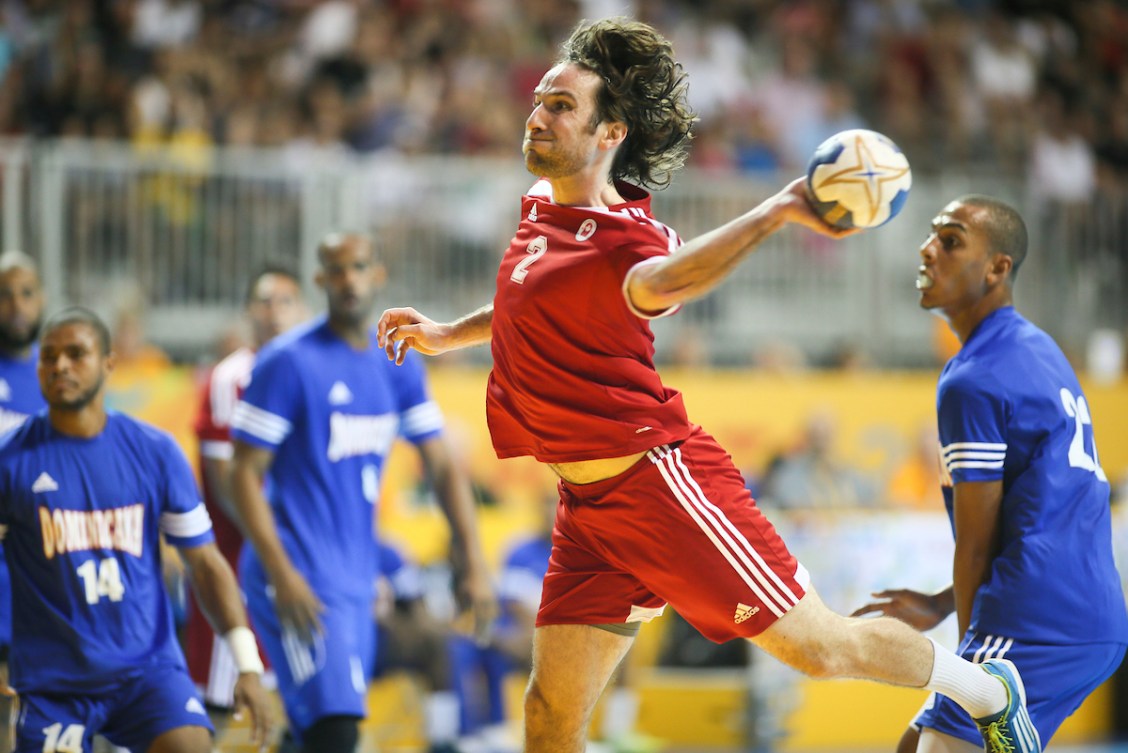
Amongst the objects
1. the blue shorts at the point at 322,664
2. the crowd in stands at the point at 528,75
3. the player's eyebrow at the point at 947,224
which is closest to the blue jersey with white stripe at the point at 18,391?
the blue shorts at the point at 322,664

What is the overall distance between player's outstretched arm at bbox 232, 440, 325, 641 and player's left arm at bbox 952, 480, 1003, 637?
8.96 feet

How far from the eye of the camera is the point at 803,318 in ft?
43.3

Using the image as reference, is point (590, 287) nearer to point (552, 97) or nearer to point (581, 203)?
point (581, 203)

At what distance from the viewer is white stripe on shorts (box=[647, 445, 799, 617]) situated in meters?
4.46

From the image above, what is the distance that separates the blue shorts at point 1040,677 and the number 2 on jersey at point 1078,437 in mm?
584

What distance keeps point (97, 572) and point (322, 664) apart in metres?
1.14

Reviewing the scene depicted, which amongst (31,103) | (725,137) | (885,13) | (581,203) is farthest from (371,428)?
(885,13)

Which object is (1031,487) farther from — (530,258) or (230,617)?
(230,617)

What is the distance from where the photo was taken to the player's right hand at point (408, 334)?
5.18m

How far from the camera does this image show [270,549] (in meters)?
6.30

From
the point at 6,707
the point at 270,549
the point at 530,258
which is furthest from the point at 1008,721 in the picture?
the point at 6,707

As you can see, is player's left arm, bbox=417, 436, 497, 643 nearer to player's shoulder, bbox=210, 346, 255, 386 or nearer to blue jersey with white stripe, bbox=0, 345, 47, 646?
player's shoulder, bbox=210, 346, 255, 386

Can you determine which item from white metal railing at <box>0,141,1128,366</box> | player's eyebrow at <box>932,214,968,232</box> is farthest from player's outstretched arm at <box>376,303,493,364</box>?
white metal railing at <box>0,141,1128,366</box>

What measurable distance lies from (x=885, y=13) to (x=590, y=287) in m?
13.5
